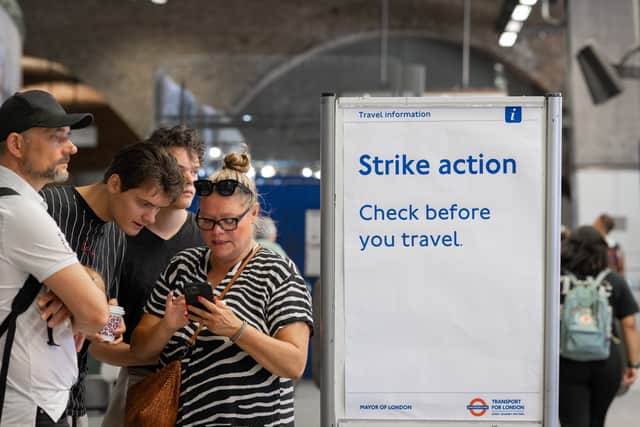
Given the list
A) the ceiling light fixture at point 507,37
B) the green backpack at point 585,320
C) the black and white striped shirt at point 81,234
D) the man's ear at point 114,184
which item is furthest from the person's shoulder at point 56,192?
the ceiling light fixture at point 507,37

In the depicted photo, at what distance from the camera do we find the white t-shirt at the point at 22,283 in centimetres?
214

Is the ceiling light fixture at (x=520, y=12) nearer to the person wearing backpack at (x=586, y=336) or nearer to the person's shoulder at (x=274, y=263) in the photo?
the person wearing backpack at (x=586, y=336)

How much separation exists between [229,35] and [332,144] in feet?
49.4

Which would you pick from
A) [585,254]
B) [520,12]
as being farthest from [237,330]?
[520,12]

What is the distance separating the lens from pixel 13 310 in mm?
2160

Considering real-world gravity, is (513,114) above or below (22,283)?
above

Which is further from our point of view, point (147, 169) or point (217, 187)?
point (147, 169)

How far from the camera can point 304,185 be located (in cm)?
912

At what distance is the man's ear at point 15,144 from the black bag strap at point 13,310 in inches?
4.8

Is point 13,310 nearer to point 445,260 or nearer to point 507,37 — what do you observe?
point 445,260

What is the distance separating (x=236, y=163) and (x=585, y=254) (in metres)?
2.95

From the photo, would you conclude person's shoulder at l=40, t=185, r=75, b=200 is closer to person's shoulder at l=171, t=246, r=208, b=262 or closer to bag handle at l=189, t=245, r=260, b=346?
person's shoulder at l=171, t=246, r=208, b=262

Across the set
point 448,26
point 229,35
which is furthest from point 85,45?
point 448,26

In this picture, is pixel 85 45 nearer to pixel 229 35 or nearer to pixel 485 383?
pixel 229 35
